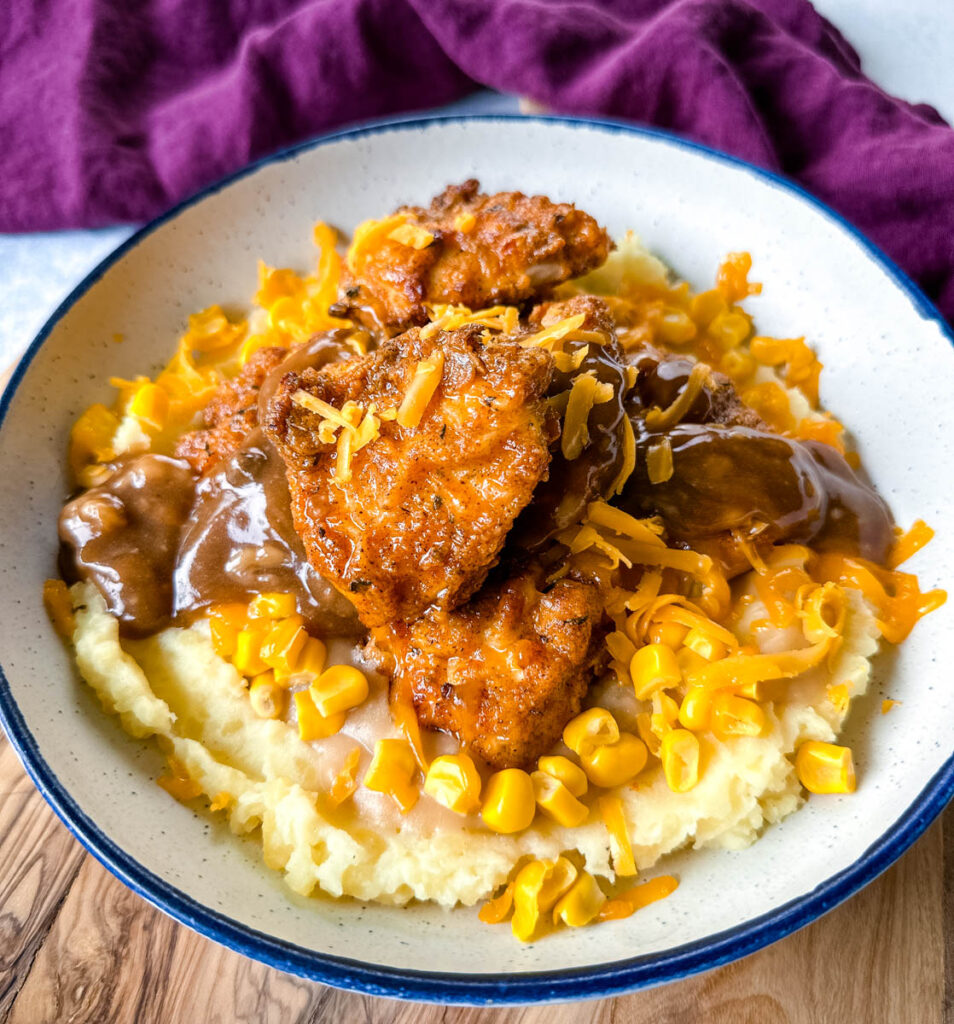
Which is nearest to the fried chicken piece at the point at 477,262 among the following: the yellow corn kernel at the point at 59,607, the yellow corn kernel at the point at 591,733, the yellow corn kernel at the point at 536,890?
the yellow corn kernel at the point at 59,607

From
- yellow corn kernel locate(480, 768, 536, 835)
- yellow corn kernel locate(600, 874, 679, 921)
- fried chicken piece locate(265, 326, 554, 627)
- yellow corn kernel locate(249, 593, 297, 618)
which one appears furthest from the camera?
yellow corn kernel locate(249, 593, 297, 618)

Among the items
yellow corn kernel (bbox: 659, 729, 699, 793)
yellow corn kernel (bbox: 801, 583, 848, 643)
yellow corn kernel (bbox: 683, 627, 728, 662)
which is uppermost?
yellow corn kernel (bbox: 801, 583, 848, 643)

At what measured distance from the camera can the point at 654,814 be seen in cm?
359

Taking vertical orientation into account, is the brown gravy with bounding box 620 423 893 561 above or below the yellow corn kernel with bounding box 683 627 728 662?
above

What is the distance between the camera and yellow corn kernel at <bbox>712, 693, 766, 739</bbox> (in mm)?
3600

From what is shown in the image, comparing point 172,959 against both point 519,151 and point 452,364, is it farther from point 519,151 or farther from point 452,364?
point 519,151

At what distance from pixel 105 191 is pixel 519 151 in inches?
107

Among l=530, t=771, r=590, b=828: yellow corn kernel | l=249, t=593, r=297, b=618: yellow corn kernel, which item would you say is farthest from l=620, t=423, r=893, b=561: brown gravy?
l=249, t=593, r=297, b=618: yellow corn kernel

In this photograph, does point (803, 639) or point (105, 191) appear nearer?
point (803, 639)

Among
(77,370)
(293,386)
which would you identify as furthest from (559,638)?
(77,370)

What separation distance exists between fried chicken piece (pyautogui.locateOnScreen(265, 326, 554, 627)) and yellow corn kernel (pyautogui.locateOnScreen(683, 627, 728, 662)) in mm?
955

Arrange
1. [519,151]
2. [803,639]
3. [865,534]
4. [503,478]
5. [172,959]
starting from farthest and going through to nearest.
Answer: [519,151] → [865,534] → [803,639] → [172,959] → [503,478]

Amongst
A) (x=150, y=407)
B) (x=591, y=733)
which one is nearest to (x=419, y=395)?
(x=591, y=733)

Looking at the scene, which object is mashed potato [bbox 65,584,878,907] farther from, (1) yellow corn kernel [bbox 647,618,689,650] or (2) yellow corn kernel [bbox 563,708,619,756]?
(1) yellow corn kernel [bbox 647,618,689,650]
